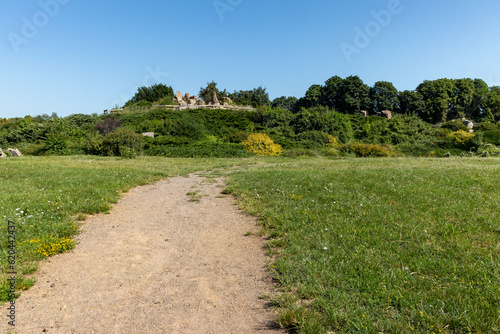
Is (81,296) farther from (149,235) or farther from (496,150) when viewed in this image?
(496,150)

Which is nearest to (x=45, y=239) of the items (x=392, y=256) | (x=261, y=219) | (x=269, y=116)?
(x=261, y=219)

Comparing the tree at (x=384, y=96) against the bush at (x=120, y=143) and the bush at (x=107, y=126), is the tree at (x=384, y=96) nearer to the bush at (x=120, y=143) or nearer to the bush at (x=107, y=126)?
the bush at (x=107, y=126)

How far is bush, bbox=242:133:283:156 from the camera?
25.9m

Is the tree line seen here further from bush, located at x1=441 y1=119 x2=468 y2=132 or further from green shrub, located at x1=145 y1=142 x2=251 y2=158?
green shrub, located at x1=145 y1=142 x2=251 y2=158

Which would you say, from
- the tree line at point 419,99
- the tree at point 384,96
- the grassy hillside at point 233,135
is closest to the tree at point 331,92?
the tree line at point 419,99

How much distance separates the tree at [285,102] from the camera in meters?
64.2

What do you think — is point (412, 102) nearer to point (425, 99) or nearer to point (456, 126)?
point (425, 99)

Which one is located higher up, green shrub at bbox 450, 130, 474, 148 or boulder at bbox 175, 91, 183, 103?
boulder at bbox 175, 91, 183, 103

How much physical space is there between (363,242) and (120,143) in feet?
71.8

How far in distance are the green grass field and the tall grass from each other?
0.05 feet

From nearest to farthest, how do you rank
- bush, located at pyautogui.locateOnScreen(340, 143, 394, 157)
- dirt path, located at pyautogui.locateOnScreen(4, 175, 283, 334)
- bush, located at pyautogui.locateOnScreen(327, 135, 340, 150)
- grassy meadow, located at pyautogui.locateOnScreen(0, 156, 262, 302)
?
dirt path, located at pyautogui.locateOnScreen(4, 175, 283, 334), grassy meadow, located at pyautogui.locateOnScreen(0, 156, 262, 302), bush, located at pyautogui.locateOnScreen(340, 143, 394, 157), bush, located at pyautogui.locateOnScreen(327, 135, 340, 150)

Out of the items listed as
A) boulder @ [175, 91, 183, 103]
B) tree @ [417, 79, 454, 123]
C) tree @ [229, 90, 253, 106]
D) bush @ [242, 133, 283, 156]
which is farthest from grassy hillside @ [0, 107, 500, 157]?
tree @ [229, 90, 253, 106]

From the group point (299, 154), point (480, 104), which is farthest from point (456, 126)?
point (299, 154)

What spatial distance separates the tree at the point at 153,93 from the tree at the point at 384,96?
3976 centimetres
